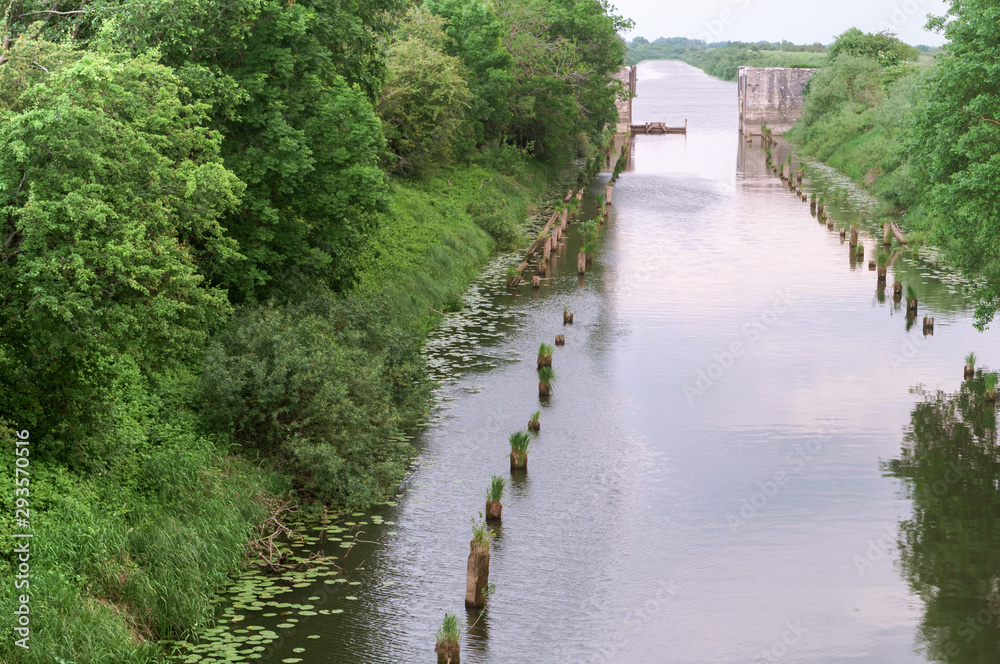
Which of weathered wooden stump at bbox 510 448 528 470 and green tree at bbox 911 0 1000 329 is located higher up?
green tree at bbox 911 0 1000 329

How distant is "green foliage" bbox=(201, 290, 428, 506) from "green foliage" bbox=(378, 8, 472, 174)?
19527mm

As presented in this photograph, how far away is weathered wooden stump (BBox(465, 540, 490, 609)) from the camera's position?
46.0 ft

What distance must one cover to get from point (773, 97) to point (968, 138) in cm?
8335

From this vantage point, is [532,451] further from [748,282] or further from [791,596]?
[748,282]

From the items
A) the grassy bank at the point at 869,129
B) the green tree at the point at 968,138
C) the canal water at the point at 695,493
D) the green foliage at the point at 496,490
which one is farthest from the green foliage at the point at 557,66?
the green foliage at the point at 496,490

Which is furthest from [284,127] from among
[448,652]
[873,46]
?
[873,46]

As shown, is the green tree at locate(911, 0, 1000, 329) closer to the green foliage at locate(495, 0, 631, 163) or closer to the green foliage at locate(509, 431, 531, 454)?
the green foliage at locate(509, 431, 531, 454)

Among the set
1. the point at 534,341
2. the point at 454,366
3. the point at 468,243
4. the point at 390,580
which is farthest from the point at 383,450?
the point at 468,243

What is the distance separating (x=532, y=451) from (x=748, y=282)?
57.6 ft

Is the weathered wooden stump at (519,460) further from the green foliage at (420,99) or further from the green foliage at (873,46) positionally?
the green foliage at (873,46)

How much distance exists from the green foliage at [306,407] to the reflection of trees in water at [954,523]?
8739mm

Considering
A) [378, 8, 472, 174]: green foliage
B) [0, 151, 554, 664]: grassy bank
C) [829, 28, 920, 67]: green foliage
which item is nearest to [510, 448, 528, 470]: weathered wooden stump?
[0, 151, 554, 664]: grassy bank

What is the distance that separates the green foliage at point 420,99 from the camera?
3804 centimetres

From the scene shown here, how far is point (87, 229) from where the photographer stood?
1280 cm
